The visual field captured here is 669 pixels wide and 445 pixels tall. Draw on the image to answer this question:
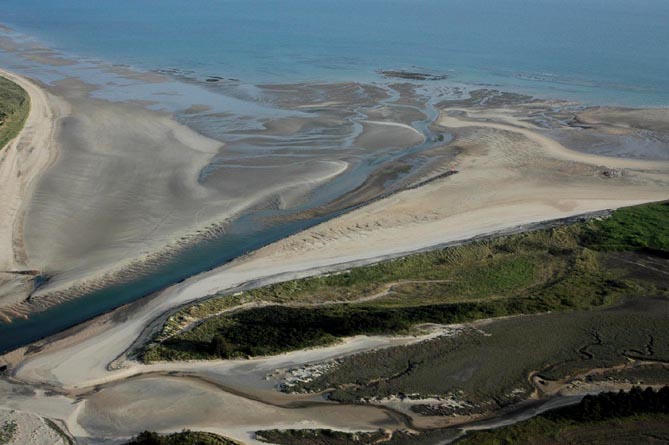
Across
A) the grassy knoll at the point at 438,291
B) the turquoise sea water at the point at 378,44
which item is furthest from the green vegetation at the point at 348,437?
the turquoise sea water at the point at 378,44

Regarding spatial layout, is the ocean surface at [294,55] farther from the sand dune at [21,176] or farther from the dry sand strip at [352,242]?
the sand dune at [21,176]

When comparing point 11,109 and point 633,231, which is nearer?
point 633,231

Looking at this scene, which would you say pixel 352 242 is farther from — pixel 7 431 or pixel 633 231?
pixel 7 431

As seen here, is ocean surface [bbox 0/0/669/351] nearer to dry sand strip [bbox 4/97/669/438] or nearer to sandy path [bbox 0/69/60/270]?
dry sand strip [bbox 4/97/669/438]

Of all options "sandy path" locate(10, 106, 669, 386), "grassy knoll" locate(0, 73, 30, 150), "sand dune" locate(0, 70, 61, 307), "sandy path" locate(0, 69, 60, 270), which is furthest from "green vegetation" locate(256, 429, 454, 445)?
"grassy knoll" locate(0, 73, 30, 150)

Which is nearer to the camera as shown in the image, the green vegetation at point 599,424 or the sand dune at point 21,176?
the green vegetation at point 599,424

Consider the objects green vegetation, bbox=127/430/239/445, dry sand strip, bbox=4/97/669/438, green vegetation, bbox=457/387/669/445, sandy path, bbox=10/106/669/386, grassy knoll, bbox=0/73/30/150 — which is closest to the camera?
green vegetation, bbox=127/430/239/445

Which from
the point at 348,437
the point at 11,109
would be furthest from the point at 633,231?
the point at 11,109
